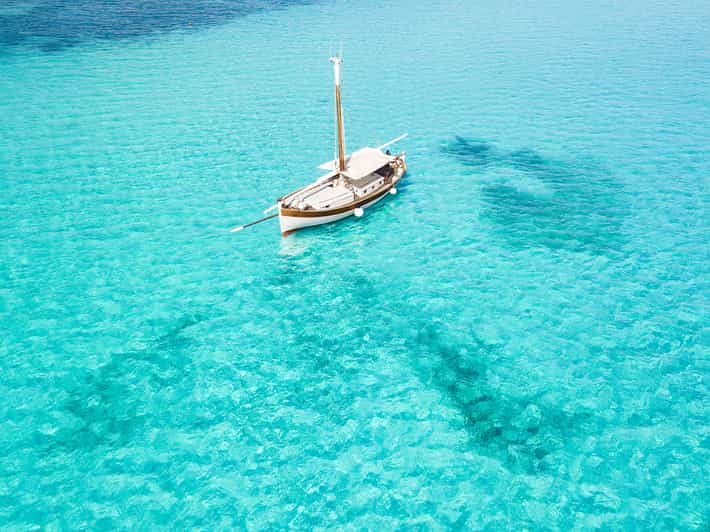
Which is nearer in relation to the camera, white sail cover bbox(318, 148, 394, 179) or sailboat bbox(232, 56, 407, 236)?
sailboat bbox(232, 56, 407, 236)

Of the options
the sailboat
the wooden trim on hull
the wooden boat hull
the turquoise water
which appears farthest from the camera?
the sailboat

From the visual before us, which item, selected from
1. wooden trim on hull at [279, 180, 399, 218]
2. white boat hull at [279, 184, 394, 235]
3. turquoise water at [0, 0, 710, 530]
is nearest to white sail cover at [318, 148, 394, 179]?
wooden trim on hull at [279, 180, 399, 218]

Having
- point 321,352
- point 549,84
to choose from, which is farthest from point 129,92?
point 549,84

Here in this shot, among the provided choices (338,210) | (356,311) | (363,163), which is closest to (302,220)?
(338,210)

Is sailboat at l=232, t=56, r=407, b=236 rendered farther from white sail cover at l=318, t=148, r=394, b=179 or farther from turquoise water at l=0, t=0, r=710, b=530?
turquoise water at l=0, t=0, r=710, b=530

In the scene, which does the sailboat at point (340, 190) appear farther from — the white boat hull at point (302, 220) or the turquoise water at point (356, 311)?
the turquoise water at point (356, 311)

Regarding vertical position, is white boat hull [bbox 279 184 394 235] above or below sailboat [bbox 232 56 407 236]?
below

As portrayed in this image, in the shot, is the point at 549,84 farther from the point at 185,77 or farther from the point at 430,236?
the point at 185,77
